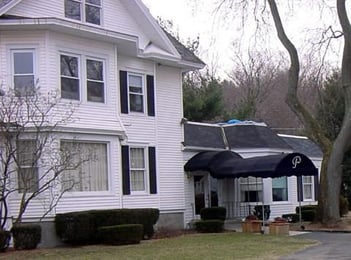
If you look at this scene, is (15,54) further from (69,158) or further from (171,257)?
(171,257)

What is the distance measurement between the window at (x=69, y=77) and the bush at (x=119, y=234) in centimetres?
463

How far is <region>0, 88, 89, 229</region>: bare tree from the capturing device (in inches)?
830

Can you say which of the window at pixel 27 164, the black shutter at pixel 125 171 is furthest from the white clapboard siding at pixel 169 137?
the window at pixel 27 164

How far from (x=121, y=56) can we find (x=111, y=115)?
2877mm

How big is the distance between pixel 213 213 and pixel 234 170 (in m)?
2.12

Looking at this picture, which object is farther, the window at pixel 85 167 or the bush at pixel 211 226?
the bush at pixel 211 226

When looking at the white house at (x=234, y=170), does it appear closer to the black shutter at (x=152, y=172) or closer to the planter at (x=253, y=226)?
the planter at (x=253, y=226)

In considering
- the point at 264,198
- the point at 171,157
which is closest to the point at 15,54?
the point at 171,157

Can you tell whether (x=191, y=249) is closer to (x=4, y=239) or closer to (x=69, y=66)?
(x=4, y=239)

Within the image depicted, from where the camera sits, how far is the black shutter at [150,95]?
89.7ft

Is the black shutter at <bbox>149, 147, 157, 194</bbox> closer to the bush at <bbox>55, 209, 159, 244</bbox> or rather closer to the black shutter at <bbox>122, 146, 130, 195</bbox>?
the black shutter at <bbox>122, 146, 130, 195</bbox>

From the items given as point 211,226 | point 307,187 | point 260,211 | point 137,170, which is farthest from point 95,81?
point 307,187

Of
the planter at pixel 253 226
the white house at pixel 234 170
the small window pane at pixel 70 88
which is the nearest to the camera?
the small window pane at pixel 70 88

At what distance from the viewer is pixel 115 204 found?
24422 millimetres
